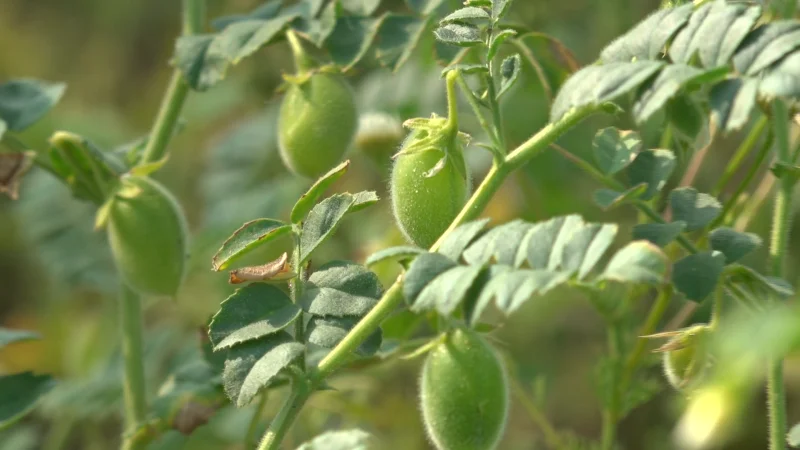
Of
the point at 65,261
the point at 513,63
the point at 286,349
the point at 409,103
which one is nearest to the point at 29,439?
the point at 65,261

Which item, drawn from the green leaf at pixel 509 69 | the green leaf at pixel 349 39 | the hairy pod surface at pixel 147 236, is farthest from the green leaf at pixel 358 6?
the green leaf at pixel 509 69

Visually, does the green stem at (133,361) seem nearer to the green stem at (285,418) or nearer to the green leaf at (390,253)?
the green stem at (285,418)

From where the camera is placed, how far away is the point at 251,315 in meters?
0.96

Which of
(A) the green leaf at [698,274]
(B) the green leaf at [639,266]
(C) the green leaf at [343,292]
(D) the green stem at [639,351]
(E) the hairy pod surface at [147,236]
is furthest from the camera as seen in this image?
(D) the green stem at [639,351]

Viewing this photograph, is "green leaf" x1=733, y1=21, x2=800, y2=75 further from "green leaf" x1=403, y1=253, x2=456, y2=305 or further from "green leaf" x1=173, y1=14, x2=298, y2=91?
"green leaf" x1=173, y1=14, x2=298, y2=91

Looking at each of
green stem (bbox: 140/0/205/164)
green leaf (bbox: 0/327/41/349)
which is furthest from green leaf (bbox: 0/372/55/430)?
green stem (bbox: 140/0/205/164)

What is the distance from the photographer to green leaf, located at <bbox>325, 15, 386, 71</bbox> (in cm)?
131

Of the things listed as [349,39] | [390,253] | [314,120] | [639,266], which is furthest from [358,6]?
[639,266]

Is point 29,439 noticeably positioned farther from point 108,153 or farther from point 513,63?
point 513,63

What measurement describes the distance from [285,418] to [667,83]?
45 cm

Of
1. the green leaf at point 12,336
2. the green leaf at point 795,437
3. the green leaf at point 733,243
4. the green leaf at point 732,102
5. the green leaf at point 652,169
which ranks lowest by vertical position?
the green leaf at point 795,437

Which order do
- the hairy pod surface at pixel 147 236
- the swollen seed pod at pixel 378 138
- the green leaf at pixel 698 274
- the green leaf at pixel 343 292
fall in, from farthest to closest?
the swollen seed pod at pixel 378 138, the hairy pod surface at pixel 147 236, the green leaf at pixel 343 292, the green leaf at pixel 698 274

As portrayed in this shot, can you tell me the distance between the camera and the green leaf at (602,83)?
0.80 metres

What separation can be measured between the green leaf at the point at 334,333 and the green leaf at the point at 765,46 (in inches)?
15.6
